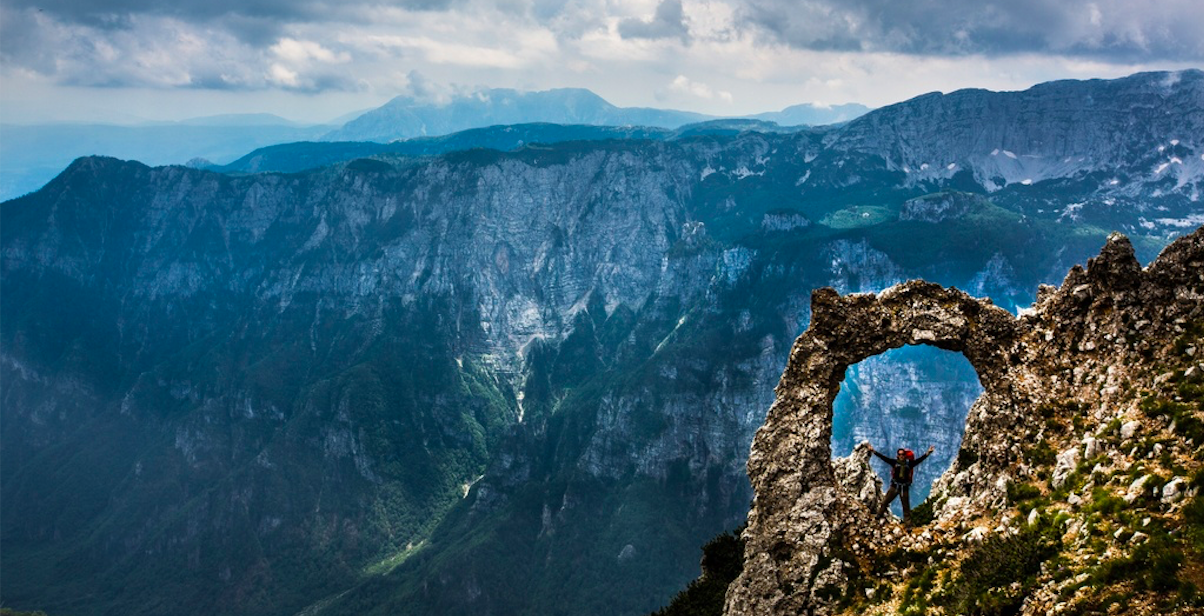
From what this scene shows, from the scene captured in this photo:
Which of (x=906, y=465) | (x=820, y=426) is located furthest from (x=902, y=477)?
(x=820, y=426)

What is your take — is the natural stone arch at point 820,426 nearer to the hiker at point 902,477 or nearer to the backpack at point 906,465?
the hiker at point 902,477

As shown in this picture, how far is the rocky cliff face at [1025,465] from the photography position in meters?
25.5

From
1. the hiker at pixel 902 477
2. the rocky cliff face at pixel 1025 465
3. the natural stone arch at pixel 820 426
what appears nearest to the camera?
the rocky cliff face at pixel 1025 465

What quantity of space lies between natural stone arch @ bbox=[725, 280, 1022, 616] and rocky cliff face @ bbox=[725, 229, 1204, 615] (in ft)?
0.24

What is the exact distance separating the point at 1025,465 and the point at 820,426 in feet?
28.2

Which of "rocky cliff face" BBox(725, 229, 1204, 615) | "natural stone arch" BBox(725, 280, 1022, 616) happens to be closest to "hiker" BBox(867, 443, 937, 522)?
"rocky cliff face" BBox(725, 229, 1204, 615)

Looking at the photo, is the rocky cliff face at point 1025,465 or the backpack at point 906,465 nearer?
the rocky cliff face at point 1025,465

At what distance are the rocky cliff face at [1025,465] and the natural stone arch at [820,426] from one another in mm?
74

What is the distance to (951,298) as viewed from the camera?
118 feet

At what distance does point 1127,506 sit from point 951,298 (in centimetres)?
1244

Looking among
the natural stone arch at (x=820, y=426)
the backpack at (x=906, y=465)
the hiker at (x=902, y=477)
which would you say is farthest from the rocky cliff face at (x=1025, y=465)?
the backpack at (x=906, y=465)

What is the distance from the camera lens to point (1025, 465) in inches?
1240

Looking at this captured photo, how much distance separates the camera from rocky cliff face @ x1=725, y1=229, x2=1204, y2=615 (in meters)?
25.5

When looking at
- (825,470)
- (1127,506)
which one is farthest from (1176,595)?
(825,470)
